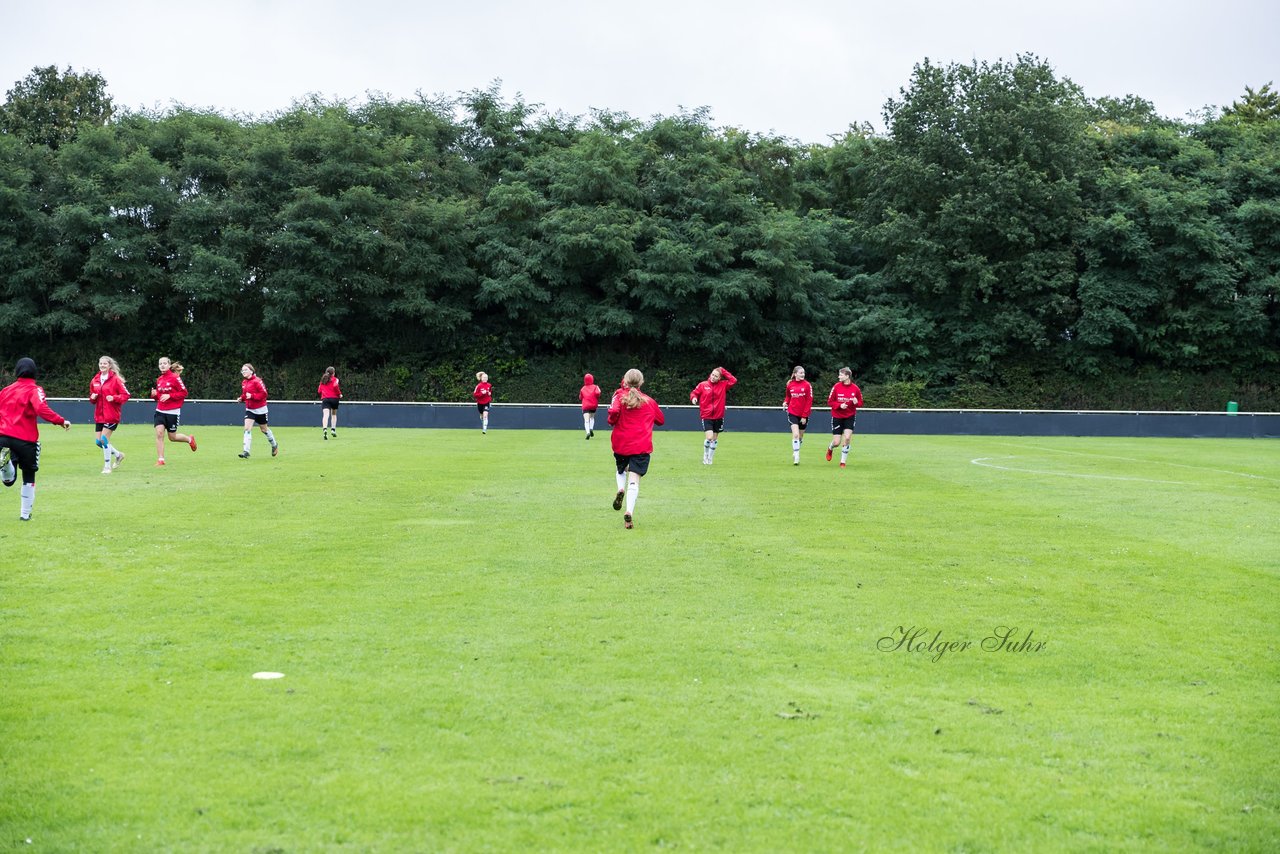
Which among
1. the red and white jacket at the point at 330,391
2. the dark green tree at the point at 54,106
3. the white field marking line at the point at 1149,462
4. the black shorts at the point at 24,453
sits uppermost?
the dark green tree at the point at 54,106

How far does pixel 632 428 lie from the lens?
14789 mm

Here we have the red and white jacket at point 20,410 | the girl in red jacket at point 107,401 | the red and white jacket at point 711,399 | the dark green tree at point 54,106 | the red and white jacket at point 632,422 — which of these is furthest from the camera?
the dark green tree at point 54,106

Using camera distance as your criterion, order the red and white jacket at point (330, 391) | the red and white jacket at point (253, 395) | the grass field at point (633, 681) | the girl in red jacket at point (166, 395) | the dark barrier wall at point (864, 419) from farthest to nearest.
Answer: the dark barrier wall at point (864, 419)
the red and white jacket at point (330, 391)
the red and white jacket at point (253, 395)
the girl in red jacket at point (166, 395)
the grass field at point (633, 681)

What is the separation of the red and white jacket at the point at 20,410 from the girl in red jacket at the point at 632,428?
680 cm

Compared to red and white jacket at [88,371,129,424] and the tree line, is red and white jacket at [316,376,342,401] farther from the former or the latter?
the tree line

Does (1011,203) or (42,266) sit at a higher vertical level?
(1011,203)

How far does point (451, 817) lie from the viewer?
4977 millimetres

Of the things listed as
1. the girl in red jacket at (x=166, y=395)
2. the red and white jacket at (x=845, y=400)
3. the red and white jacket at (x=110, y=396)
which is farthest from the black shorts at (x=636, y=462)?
the girl in red jacket at (x=166, y=395)

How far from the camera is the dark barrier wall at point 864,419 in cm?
4300

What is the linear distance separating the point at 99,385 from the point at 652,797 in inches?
756

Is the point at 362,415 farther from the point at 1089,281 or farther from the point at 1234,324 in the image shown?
the point at 1234,324

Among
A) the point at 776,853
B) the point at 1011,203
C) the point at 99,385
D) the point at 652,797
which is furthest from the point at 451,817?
the point at 1011,203

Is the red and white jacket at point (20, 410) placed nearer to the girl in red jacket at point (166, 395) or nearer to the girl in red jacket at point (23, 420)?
the girl in red jacket at point (23, 420)
